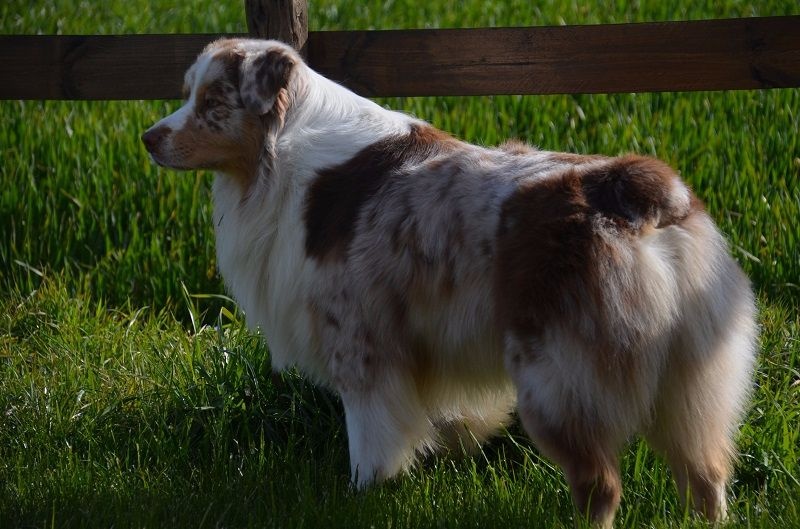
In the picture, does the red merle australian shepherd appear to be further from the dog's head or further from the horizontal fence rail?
the horizontal fence rail

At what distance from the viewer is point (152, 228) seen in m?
6.05

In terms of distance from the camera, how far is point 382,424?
3.66m

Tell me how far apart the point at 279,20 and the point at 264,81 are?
2.29 ft

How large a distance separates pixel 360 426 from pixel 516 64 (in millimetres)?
1846

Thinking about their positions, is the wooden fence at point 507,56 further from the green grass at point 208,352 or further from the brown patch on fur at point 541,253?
the brown patch on fur at point 541,253

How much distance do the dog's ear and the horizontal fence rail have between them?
77 centimetres

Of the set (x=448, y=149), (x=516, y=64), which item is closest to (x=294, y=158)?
(x=448, y=149)

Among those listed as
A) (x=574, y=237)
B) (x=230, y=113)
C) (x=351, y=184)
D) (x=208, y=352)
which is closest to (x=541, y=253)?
(x=574, y=237)

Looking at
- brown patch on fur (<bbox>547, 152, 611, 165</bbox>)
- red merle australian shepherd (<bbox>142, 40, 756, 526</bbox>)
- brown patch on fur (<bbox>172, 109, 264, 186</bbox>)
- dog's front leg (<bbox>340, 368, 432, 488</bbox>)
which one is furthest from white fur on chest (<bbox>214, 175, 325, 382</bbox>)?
brown patch on fur (<bbox>547, 152, 611, 165</bbox>)

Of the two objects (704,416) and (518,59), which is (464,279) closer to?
(704,416)

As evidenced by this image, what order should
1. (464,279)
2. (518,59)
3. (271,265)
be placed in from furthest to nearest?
(518,59) → (271,265) → (464,279)

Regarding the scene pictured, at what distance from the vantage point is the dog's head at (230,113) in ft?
12.6

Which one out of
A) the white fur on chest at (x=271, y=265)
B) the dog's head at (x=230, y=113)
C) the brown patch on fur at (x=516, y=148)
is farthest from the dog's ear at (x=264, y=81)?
the brown patch on fur at (x=516, y=148)

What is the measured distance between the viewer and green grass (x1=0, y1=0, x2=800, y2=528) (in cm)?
362
